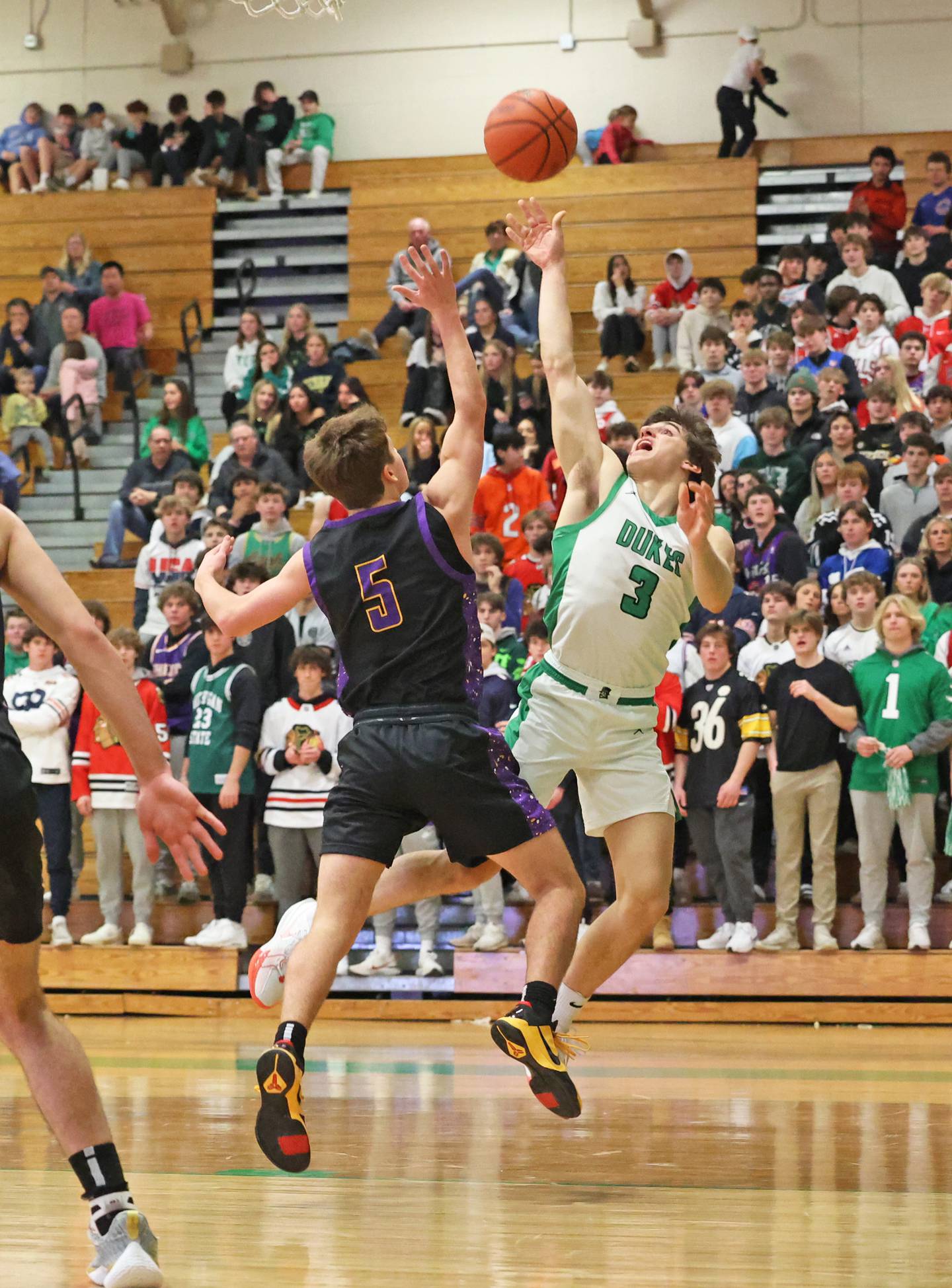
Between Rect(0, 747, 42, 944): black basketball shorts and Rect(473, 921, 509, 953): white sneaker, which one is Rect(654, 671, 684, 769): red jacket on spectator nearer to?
Rect(473, 921, 509, 953): white sneaker

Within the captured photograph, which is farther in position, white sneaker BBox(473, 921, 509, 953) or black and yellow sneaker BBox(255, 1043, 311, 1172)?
white sneaker BBox(473, 921, 509, 953)

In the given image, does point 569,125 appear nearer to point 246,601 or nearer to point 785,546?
point 246,601

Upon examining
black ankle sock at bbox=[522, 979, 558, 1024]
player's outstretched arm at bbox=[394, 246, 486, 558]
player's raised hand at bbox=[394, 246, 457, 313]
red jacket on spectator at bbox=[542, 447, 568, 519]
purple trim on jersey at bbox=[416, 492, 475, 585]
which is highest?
player's raised hand at bbox=[394, 246, 457, 313]

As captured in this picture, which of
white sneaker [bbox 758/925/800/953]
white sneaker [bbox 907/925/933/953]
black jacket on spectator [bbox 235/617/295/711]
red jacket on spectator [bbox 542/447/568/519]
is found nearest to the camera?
white sneaker [bbox 907/925/933/953]

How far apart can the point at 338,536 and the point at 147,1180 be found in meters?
1.85

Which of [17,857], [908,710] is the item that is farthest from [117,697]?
[908,710]

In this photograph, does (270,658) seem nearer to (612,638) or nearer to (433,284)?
(612,638)

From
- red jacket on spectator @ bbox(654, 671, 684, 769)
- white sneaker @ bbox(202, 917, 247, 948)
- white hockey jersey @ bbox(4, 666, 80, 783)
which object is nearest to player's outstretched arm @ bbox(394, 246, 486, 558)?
red jacket on spectator @ bbox(654, 671, 684, 769)

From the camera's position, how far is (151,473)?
46.1ft

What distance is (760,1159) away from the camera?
483 cm

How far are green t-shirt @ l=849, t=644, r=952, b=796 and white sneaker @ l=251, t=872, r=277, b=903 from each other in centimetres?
377

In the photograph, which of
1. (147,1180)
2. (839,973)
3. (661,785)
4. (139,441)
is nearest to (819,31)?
(139,441)

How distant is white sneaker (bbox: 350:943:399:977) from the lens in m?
10.2

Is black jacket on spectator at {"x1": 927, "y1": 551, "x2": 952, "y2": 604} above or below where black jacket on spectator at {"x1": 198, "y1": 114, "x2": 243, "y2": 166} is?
below
